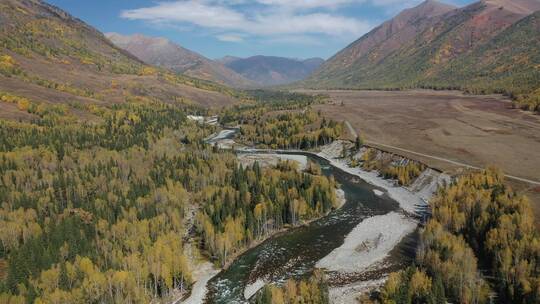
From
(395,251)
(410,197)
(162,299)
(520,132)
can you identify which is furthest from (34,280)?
(520,132)

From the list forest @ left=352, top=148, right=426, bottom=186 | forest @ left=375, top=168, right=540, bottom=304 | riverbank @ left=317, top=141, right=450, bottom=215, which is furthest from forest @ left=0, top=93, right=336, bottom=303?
forest @ left=375, top=168, right=540, bottom=304

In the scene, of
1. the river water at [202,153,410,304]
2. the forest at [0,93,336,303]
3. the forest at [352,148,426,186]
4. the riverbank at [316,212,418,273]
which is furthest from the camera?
the forest at [352,148,426,186]

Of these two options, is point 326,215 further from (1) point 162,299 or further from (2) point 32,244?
(2) point 32,244

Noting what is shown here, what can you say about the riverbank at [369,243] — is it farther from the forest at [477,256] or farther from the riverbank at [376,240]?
the forest at [477,256]

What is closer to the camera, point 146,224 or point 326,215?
point 146,224

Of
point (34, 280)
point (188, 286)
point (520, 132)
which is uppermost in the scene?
point (520, 132)

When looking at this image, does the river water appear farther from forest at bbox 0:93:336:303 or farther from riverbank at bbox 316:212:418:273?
forest at bbox 0:93:336:303

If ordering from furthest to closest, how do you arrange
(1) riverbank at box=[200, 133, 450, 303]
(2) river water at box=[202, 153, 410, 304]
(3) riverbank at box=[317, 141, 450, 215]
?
(3) riverbank at box=[317, 141, 450, 215] → (2) river water at box=[202, 153, 410, 304] → (1) riverbank at box=[200, 133, 450, 303]

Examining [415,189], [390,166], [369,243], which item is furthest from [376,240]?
[390,166]
